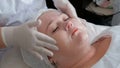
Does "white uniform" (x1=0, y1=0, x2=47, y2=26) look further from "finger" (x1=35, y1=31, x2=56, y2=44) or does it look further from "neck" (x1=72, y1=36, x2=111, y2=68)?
"neck" (x1=72, y1=36, x2=111, y2=68)

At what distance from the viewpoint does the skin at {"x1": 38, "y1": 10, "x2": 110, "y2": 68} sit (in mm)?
1171

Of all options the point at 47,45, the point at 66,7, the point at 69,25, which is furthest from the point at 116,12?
the point at 47,45

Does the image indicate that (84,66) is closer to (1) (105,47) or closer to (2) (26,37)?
(1) (105,47)

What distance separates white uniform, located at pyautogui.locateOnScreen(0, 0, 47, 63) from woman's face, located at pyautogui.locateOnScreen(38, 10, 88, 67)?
0.16 metres

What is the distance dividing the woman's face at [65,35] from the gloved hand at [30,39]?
0.07m

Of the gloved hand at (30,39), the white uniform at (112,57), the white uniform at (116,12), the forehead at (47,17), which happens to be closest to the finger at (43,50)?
the gloved hand at (30,39)

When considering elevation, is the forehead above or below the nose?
above

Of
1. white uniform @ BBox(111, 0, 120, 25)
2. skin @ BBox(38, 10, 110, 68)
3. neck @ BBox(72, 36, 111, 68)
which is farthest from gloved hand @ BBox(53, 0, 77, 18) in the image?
white uniform @ BBox(111, 0, 120, 25)

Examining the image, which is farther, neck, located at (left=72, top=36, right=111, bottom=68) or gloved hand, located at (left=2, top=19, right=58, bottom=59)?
neck, located at (left=72, top=36, right=111, bottom=68)

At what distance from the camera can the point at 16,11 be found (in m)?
1.32

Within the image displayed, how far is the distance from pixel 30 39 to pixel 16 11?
0.83ft

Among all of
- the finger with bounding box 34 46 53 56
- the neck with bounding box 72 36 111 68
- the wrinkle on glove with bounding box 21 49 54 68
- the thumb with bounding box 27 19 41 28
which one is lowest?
the neck with bounding box 72 36 111 68

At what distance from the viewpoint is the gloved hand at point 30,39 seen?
111 cm

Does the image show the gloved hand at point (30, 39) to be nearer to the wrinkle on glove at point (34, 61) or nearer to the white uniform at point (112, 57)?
the wrinkle on glove at point (34, 61)
